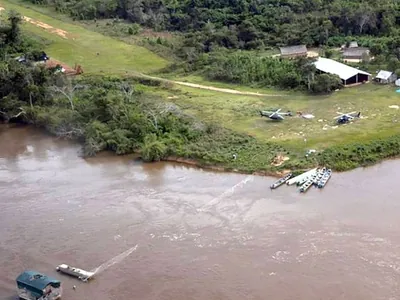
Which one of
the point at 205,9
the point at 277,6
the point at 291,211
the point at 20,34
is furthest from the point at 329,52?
the point at 20,34

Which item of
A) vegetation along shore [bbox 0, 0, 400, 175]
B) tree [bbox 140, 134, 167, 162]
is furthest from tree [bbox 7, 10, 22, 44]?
tree [bbox 140, 134, 167, 162]

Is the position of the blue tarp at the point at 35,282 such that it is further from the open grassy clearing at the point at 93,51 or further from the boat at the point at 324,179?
the open grassy clearing at the point at 93,51

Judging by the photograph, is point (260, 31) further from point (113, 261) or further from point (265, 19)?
point (113, 261)

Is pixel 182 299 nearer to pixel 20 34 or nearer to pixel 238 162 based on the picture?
pixel 238 162

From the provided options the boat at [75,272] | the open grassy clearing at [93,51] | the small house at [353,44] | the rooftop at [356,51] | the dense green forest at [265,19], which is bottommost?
the boat at [75,272]

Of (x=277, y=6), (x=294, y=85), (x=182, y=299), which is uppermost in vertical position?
(x=277, y=6)

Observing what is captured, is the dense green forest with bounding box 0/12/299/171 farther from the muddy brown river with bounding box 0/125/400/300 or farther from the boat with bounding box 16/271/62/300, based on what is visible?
the boat with bounding box 16/271/62/300

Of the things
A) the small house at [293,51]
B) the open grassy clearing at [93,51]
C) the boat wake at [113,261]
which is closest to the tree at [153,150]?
the boat wake at [113,261]
